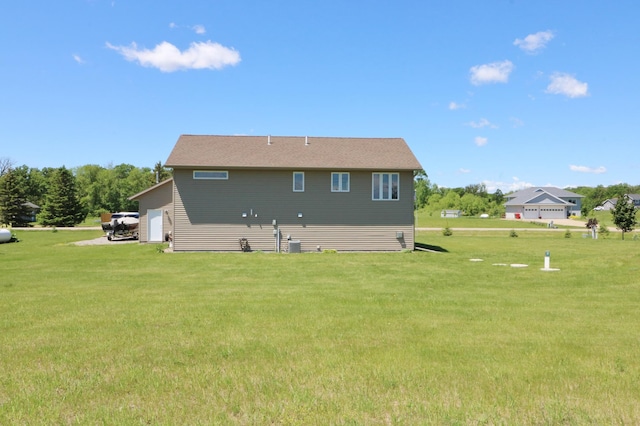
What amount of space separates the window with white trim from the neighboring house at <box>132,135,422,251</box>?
5 cm

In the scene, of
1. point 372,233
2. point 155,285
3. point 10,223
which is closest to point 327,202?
point 372,233

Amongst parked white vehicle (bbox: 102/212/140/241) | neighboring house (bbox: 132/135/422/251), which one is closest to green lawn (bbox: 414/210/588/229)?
neighboring house (bbox: 132/135/422/251)

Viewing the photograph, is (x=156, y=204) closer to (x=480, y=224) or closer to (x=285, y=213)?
(x=285, y=213)

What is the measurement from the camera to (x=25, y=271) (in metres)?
14.7

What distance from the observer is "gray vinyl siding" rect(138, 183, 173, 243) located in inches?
1073

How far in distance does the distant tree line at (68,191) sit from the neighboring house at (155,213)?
6.25 feet

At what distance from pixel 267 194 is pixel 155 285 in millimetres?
11810

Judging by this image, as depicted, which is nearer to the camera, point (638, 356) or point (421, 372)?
point (421, 372)

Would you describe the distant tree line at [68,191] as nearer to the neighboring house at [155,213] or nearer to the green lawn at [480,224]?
the neighboring house at [155,213]

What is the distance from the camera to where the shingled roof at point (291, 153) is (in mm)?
22766

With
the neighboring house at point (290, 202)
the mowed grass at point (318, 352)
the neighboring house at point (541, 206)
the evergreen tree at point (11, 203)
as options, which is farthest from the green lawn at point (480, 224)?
the evergreen tree at point (11, 203)

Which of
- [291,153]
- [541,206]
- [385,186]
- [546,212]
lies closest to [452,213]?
[541,206]

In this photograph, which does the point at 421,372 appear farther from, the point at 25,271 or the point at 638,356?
the point at 25,271

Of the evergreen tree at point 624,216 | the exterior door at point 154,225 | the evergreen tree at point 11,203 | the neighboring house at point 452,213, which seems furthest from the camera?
the neighboring house at point 452,213
